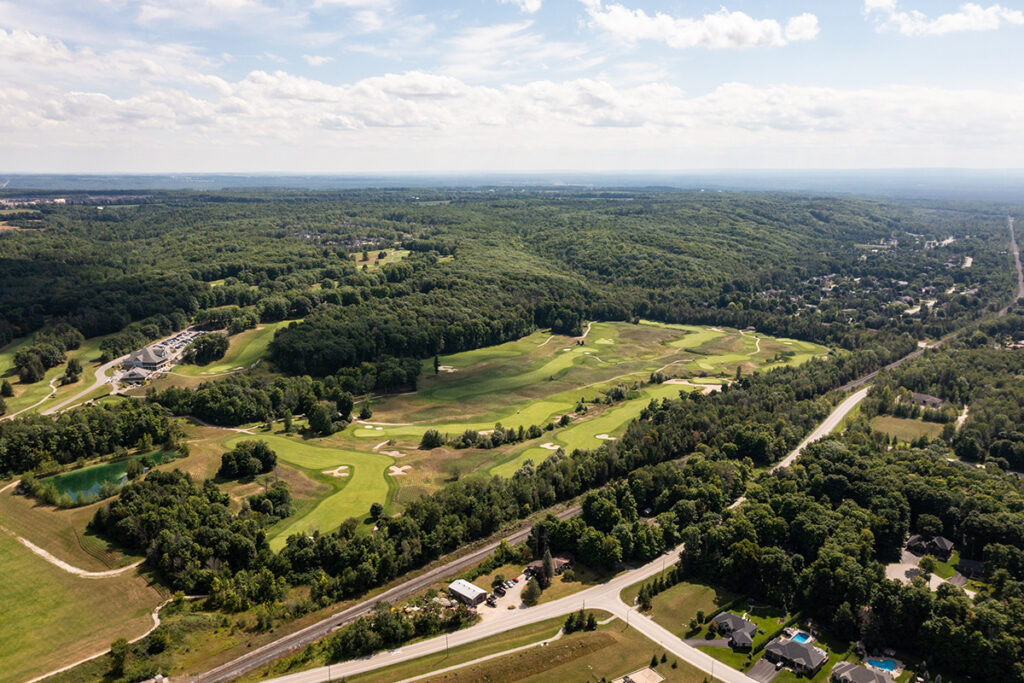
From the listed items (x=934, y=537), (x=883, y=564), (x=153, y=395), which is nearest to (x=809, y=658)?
(x=883, y=564)

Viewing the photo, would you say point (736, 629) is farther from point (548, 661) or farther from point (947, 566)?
point (947, 566)

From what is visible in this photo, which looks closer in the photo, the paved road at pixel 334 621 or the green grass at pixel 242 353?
the paved road at pixel 334 621

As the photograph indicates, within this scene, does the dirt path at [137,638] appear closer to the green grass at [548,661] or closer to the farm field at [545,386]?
the green grass at [548,661]

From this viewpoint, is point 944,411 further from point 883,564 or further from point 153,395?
point 153,395

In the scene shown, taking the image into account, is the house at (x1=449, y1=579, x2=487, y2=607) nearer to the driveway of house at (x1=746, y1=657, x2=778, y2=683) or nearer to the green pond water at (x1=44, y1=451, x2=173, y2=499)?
the driveway of house at (x1=746, y1=657, x2=778, y2=683)

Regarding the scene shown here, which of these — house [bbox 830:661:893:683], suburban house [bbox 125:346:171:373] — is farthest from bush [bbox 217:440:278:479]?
house [bbox 830:661:893:683]

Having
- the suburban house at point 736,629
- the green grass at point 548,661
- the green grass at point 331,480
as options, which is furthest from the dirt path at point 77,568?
the suburban house at point 736,629
